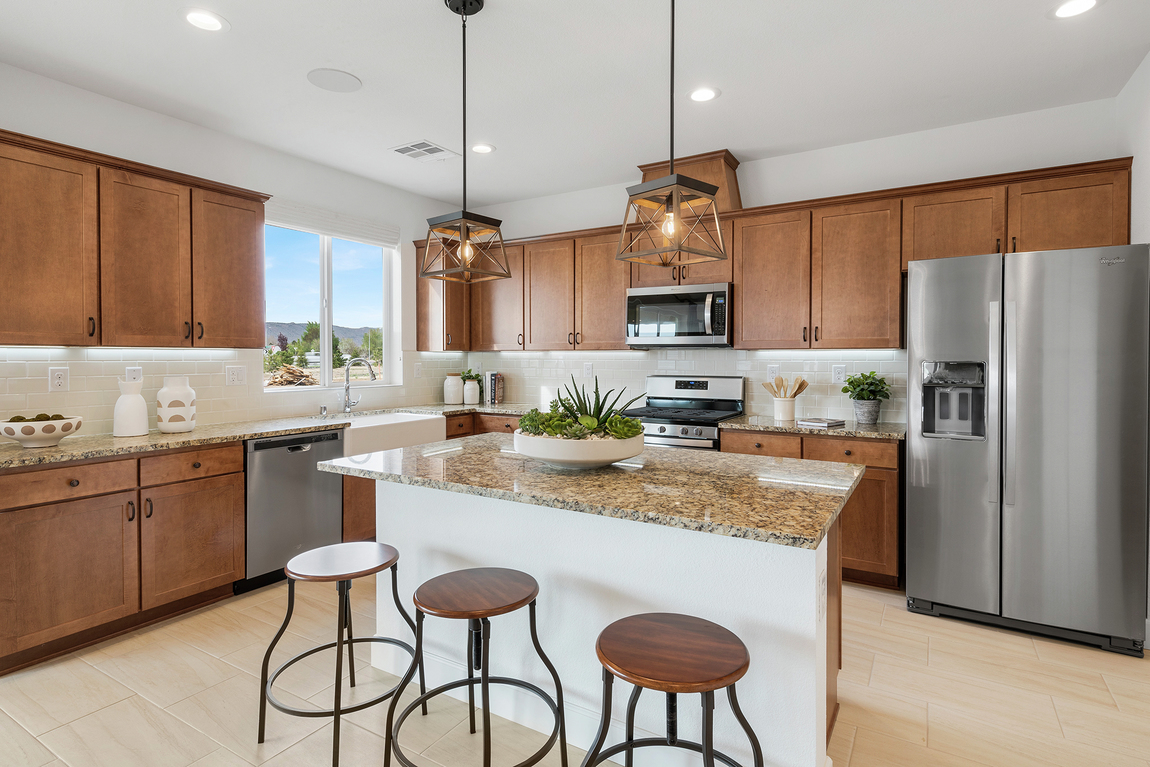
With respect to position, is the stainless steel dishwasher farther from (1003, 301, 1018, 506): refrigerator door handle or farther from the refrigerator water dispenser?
(1003, 301, 1018, 506): refrigerator door handle

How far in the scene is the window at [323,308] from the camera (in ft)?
13.3

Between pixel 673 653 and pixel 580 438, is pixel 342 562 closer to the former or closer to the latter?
pixel 580 438

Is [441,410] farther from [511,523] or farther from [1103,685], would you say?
[1103,685]

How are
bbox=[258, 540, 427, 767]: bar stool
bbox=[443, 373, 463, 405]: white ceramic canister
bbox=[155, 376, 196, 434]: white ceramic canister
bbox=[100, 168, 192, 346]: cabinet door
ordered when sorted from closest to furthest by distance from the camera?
1. bbox=[258, 540, 427, 767]: bar stool
2. bbox=[100, 168, 192, 346]: cabinet door
3. bbox=[155, 376, 196, 434]: white ceramic canister
4. bbox=[443, 373, 463, 405]: white ceramic canister

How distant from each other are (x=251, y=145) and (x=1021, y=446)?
4689 mm

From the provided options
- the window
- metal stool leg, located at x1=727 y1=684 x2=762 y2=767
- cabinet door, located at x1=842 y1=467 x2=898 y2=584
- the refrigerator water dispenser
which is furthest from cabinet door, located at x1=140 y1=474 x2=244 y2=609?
the refrigerator water dispenser

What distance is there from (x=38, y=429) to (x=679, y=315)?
349cm

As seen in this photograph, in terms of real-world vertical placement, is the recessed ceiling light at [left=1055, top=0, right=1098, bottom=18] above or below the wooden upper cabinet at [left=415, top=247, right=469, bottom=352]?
above

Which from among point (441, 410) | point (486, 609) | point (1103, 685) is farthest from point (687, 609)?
point (441, 410)

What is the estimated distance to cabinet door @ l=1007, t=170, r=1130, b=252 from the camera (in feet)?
9.59

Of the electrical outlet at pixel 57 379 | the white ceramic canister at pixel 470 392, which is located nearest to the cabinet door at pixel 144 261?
the electrical outlet at pixel 57 379

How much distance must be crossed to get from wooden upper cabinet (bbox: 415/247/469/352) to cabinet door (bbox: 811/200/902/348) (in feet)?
9.37

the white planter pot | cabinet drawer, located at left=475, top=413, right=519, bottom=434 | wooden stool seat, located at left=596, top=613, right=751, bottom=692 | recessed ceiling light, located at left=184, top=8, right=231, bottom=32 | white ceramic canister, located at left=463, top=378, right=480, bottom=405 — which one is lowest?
wooden stool seat, located at left=596, top=613, right=751, bottom=692

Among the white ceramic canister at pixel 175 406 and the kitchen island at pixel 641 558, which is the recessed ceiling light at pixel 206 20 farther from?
the kitchen island at pixel 641 558
